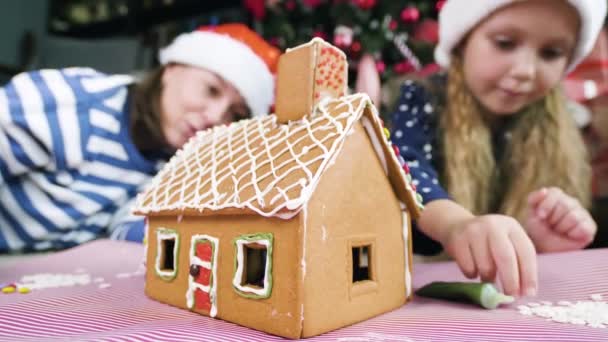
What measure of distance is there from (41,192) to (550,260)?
1015 millimetres

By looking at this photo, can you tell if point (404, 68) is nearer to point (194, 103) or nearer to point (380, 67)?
point (380, 67)

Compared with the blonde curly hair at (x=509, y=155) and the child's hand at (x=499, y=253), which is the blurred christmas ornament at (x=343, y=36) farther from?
the child's hand at (x=499, y=253)

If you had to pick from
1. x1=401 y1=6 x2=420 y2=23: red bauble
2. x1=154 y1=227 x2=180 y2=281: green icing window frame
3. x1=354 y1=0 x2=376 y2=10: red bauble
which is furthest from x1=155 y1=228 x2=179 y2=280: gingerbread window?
x1=401 y1=6 x2=420 y2=23: red bauble

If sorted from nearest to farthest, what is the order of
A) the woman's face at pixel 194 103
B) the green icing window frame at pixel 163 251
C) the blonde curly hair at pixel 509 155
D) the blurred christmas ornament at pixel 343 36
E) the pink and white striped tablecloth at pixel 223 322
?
the pink and white striped tablecloth at pixel 223 322 → the green icing window frame at pixel 163 251 → the blonde curly hair at pixel 509 155 → the woman's face at pixel 194 103 → the blurred christmas ornament at pixel 343 36

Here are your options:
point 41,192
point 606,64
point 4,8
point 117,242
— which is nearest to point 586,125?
point 606,64

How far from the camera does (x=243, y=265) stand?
0.45m

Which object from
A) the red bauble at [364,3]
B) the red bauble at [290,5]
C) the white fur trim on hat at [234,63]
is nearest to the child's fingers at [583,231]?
the white fur trim on hat at [234,63]

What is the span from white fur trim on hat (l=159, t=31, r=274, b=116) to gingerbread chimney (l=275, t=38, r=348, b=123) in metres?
0.74

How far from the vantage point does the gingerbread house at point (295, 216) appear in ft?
1.35

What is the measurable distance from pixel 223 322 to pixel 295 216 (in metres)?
0.14

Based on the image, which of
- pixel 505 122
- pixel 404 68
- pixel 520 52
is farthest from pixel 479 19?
pixel 404 68

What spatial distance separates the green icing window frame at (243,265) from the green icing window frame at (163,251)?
10 cm

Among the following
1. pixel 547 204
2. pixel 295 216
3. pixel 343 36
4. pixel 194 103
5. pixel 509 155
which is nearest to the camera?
pixel 295 216

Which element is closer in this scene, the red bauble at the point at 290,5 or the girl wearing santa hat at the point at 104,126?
the girl wearing santa hat at the point at 104,126
